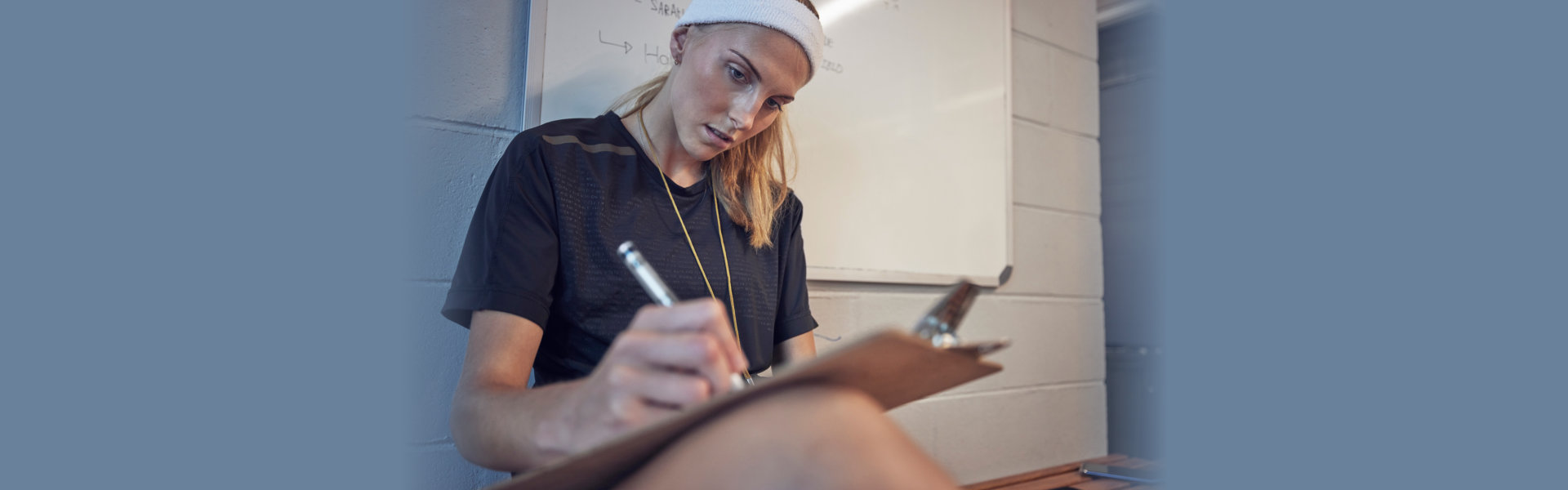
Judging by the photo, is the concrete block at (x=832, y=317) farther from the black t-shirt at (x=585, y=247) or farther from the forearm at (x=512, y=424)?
the forearm at (x=512, y=424)

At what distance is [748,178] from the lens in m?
1.19

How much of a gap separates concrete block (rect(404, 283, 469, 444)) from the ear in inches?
17.5

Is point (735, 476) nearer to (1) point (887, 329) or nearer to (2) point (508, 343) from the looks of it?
(1) point (887, 329)

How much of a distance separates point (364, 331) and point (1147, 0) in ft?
7.04

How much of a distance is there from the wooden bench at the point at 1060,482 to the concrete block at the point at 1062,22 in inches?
39.7

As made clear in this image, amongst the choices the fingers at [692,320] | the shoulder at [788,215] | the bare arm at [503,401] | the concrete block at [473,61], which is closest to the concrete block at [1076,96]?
the shoulder at [788,215]

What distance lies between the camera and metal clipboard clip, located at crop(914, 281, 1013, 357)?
0.53 meters

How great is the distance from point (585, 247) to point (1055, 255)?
1.34m

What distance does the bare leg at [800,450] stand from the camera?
1.55ft

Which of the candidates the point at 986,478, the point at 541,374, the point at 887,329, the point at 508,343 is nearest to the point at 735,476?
the point at 887,329

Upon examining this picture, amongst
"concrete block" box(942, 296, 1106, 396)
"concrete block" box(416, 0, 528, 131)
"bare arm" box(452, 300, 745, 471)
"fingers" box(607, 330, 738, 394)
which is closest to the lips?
"concrete block" box(416, 0, 528, 131)

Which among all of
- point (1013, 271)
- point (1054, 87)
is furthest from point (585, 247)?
point (1054, 87)

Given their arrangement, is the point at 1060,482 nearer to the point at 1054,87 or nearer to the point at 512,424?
the point at 1054,87

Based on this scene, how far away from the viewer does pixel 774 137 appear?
48.8 inches
